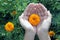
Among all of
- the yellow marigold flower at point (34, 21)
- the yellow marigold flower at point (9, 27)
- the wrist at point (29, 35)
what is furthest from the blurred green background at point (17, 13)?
the wrist at point (29, 35)

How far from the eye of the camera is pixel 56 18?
128 inches

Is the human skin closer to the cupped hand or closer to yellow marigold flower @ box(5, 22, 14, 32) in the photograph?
the cupped hand

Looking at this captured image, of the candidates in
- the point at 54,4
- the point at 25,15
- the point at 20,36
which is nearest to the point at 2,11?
the point at 20,36

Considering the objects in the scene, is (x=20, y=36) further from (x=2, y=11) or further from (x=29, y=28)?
(x=29, y=28)

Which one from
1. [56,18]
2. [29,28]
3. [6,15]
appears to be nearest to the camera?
[29,28]

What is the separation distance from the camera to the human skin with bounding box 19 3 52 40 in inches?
98.3

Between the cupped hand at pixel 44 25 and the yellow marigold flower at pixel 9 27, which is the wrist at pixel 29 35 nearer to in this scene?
the cupped hand at pixel 44 25

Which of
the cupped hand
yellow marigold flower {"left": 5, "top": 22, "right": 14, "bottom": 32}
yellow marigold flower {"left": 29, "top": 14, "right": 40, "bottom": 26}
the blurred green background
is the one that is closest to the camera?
the cupped hand

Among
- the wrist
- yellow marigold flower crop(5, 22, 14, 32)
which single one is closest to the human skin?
the wrist

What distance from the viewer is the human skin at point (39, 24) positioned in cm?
250

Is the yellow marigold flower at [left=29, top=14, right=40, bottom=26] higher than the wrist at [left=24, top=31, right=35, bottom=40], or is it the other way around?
the yellow marigold flower at [left=29, top=14, right=40, bottom=26]

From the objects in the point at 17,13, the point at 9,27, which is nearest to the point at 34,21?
the point at 9,27

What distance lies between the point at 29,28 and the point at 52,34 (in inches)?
34.5

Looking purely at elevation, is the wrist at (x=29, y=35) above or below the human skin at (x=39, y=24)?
below
